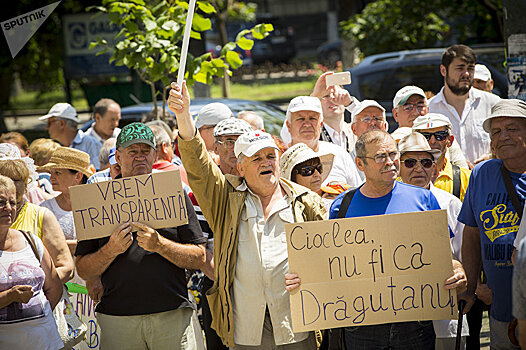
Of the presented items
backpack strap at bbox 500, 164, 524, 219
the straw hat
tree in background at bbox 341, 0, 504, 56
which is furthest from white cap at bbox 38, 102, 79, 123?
tree in background at bbox 341, 0, 504, 56

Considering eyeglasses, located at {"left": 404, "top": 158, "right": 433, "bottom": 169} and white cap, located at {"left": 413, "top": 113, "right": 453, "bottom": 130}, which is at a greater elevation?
white cap, located at {"left": 413, "top": 113, "right": 453, "bottom": 130}

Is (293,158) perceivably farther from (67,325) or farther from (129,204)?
(67,325)

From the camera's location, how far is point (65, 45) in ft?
47.1

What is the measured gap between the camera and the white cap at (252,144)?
4.01 meters

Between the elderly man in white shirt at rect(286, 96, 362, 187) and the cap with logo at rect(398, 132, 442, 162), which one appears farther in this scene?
the elderly man in white shirt at rect(286, 96, 362, 187)

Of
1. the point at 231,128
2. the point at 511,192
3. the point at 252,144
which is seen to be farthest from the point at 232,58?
the point at 511,192

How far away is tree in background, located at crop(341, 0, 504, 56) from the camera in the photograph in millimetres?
14836

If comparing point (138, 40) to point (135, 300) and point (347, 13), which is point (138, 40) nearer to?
point (135, 300)

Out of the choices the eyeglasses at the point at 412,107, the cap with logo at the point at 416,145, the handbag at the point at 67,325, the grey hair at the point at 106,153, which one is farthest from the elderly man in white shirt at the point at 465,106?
the handbag at the point at 67,325

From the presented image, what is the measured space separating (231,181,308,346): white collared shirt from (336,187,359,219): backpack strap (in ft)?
0.89

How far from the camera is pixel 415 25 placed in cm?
1511

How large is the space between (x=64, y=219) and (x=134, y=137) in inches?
48.4

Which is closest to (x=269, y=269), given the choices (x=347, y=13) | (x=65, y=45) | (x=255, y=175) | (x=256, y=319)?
(x=256, y=319)

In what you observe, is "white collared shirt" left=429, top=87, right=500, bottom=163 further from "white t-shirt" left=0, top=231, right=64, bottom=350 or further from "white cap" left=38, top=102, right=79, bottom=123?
"white cap" left=38, top=102, right=79, bottom=123
